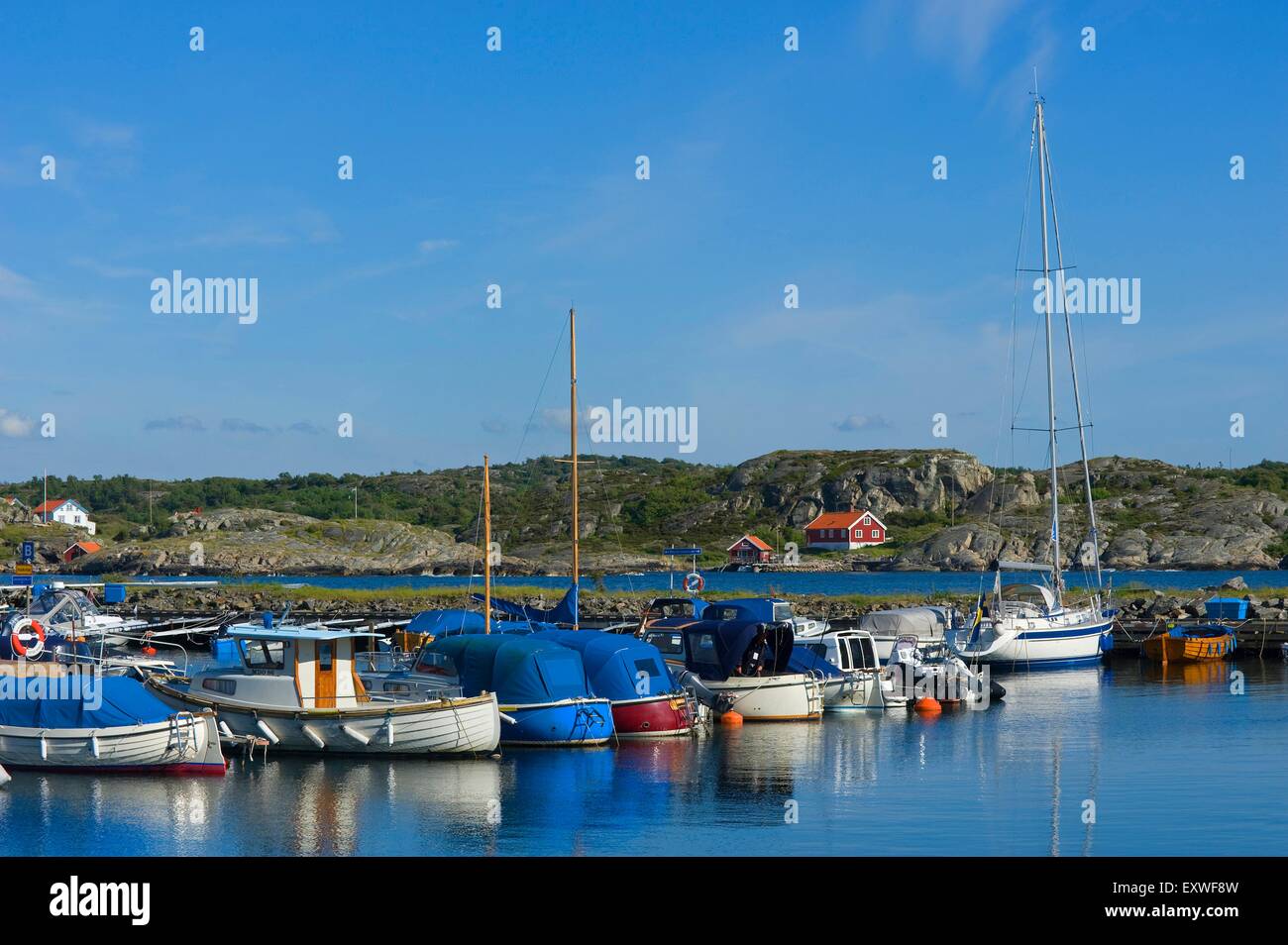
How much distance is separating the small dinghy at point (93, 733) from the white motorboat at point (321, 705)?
96.8 inches

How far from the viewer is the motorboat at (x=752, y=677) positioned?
3659 cm

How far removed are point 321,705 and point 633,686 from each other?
7.83 meters

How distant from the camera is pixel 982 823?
23297 mm

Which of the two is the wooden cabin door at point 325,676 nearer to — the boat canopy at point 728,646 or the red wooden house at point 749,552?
the boat canopy at point 728,646

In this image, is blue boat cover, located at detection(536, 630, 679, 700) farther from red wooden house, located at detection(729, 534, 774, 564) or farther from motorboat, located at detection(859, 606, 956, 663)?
red wooden house, located at detection(729, 534, 774, 564)

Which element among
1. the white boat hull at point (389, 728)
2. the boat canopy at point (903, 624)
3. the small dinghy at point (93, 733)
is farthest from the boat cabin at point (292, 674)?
the boat canopy at point (903, 624)

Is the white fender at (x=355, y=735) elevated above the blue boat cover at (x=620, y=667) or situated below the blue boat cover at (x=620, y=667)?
below

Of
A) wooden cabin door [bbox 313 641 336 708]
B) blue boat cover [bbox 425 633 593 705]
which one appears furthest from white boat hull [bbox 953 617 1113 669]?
wooden cabin door [bbox 313 641 336 708]

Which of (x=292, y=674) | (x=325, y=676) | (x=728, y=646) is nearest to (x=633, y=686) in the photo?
(x=728, y=646)

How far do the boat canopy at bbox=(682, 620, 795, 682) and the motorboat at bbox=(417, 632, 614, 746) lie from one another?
6.05 m

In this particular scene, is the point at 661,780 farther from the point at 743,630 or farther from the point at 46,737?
the point at 46,737

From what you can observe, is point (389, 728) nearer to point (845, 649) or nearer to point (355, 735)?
point (355, 735)
